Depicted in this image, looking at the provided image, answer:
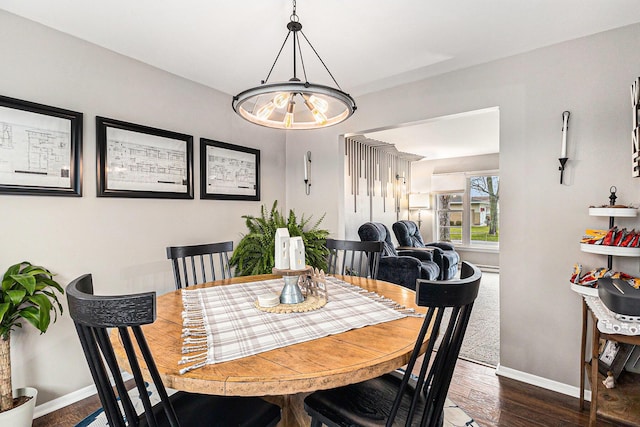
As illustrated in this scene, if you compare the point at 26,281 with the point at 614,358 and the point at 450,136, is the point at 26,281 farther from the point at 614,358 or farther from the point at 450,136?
the point at 450,136

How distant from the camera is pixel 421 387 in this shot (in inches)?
39.5

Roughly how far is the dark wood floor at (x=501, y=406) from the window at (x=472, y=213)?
5.07 metres

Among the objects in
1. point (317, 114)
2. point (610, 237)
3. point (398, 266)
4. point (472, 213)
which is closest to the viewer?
point (317, 114)

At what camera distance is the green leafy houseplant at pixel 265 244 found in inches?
124

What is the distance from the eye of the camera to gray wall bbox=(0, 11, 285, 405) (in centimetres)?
198

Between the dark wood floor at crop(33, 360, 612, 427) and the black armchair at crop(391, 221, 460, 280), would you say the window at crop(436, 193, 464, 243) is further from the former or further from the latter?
the dark wood floor at crop(33, 360, 612, 427)

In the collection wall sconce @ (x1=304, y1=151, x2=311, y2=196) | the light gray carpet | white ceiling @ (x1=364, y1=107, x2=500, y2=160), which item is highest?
white ceiling @ (x1=364, y1=107, x2=500, y2=160)

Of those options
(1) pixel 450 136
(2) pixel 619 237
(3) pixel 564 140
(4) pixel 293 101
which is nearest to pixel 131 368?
(4) pixel 293 101

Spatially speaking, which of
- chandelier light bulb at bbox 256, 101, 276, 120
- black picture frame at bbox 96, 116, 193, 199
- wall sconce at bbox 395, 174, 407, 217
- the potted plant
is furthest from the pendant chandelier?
wall sconce at bbox 395, 174, 407, 217

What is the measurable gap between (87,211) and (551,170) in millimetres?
3284

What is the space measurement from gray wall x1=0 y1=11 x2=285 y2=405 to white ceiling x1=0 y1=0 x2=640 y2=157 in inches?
6.2

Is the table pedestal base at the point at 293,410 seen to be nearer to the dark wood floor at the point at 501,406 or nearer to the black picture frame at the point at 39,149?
the dark wood floor at the point at 501,406

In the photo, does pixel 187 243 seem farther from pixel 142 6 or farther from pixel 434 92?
pixel 434 92

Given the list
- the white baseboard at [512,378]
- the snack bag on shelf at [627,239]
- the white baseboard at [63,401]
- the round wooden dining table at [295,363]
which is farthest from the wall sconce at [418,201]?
the white baseboard at [63,401]
